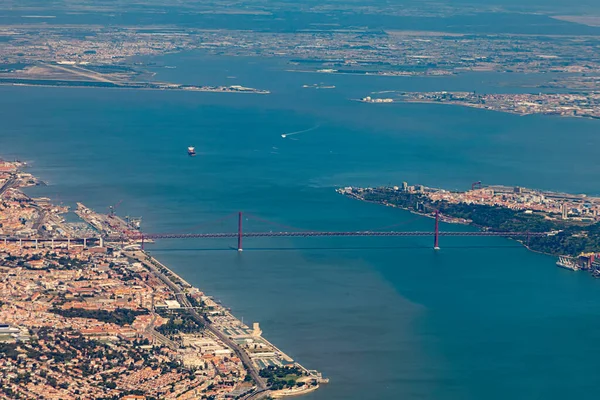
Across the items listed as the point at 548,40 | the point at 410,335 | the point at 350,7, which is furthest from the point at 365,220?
the point at 350,7

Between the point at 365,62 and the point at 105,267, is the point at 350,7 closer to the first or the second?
the point at 365,62

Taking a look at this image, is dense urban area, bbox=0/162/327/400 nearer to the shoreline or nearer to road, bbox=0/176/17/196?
road, bbox=0/176/17/196

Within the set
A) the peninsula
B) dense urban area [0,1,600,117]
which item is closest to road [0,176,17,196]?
the peninsula

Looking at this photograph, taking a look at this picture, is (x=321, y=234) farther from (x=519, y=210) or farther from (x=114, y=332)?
(x=114, y=332)

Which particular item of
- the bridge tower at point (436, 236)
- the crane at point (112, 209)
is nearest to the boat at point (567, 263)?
the bridge tower at point (436, 236)

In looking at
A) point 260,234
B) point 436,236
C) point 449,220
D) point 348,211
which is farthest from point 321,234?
point 449,220

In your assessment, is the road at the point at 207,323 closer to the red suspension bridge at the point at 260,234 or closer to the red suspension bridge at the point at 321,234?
the red suspension bridge at the point at 260,234

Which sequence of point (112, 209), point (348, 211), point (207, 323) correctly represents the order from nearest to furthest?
point (207, 323) < point (112, 209) < point (348, 211)
